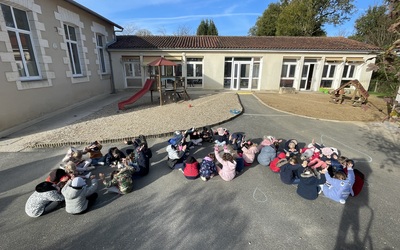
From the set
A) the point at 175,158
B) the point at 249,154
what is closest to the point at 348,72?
the point at 249,154

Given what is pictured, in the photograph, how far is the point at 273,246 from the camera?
8.19 feet

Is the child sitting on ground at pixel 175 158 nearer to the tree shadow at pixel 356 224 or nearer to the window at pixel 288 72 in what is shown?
the tree shadow at pixel 356 224

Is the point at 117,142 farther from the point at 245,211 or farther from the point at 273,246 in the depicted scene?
the point at 273,246

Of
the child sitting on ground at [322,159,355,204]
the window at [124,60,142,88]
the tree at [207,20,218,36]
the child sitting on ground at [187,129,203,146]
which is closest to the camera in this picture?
the child sitting on ground at [322,159,355,204]

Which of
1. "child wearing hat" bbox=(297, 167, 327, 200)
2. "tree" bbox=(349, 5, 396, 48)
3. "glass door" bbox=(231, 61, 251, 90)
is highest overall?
"tree" bbox=(349, 5, 396, 48)

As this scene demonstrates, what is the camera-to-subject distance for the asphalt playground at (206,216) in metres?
2.56

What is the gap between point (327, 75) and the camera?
15578 mm

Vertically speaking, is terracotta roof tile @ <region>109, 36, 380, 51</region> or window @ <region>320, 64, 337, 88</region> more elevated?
terracotta roof tile @ <region>109, 36, 380, 51</region>

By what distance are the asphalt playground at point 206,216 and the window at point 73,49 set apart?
288 inches

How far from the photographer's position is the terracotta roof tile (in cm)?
1451

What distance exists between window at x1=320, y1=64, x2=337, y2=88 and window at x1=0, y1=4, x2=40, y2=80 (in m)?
18.3

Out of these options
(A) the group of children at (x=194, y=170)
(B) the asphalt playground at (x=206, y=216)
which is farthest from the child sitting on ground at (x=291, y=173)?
(B) the asphalt playground at (x=206, y=216)

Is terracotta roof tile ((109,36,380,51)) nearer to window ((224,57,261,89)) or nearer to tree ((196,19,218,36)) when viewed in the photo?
window ((224,57,261,89))

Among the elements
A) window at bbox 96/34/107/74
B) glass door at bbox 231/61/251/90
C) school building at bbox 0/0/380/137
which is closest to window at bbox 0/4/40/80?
school building at bbox 0/0/380/137
